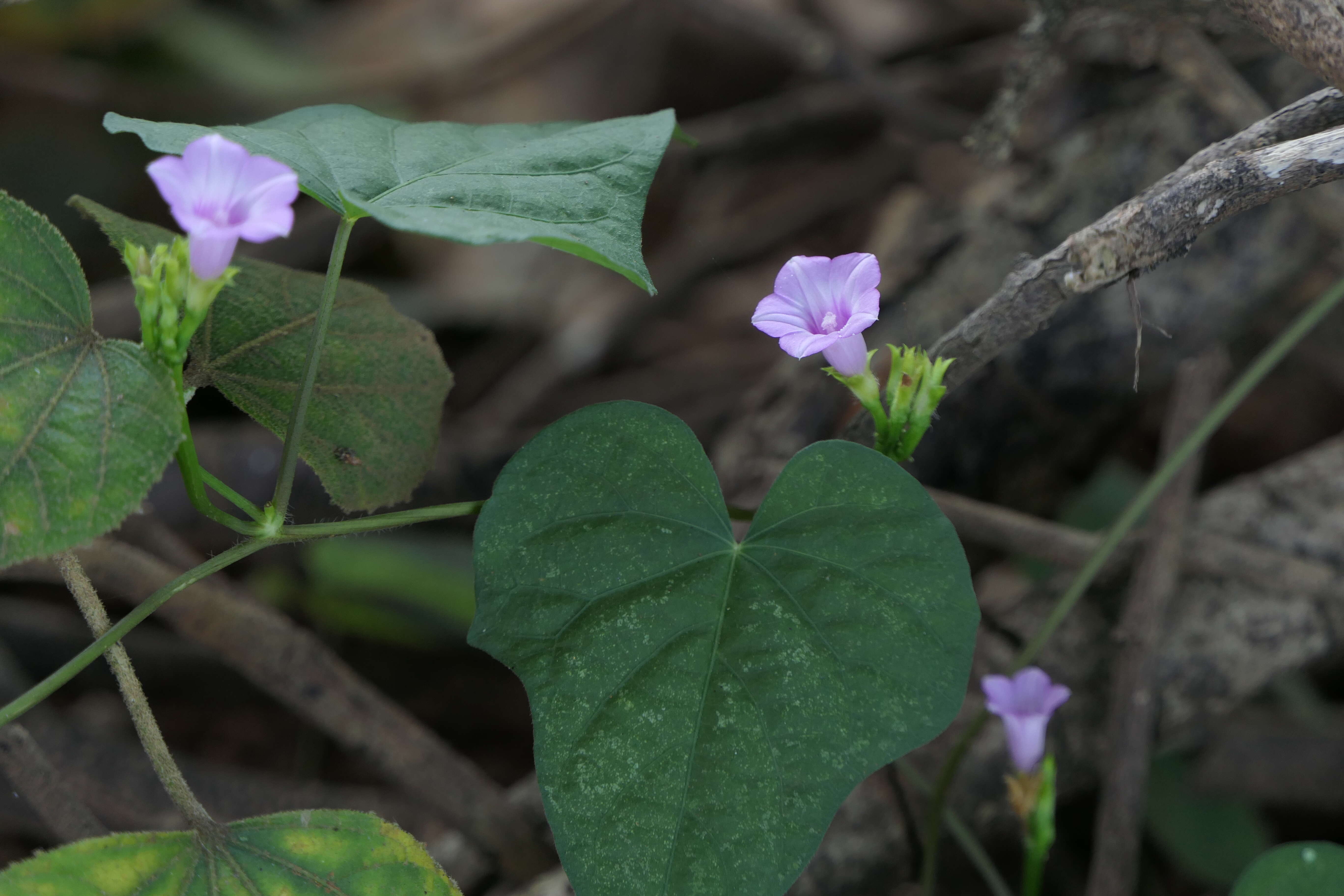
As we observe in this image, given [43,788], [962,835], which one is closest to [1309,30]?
[962,835]

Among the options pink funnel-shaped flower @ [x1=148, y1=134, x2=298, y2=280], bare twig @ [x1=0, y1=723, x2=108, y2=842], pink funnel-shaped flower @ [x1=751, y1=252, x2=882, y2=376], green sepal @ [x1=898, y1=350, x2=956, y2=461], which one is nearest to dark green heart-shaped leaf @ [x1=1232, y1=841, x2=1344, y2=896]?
green sepal @ [x1=898, y1=350, x2=956, y2=461]

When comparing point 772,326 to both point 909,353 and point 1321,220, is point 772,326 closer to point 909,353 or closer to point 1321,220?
point 909,353

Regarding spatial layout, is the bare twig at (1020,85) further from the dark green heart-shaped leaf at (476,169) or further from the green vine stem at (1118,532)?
the dark green heart-shaped leaf at (476,169)

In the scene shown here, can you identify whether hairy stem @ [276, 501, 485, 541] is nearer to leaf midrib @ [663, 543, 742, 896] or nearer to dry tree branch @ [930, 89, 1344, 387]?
leaf midrib @ [663, 543, 742, 896]

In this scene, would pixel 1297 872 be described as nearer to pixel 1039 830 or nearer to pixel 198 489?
pixel 1039 830

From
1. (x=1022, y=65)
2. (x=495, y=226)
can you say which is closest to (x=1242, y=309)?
(x=1022, y=65)

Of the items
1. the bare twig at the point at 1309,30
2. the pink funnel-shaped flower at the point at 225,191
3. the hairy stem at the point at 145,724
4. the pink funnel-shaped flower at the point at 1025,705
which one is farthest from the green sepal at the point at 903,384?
the hairy stem at the point at 145,724
